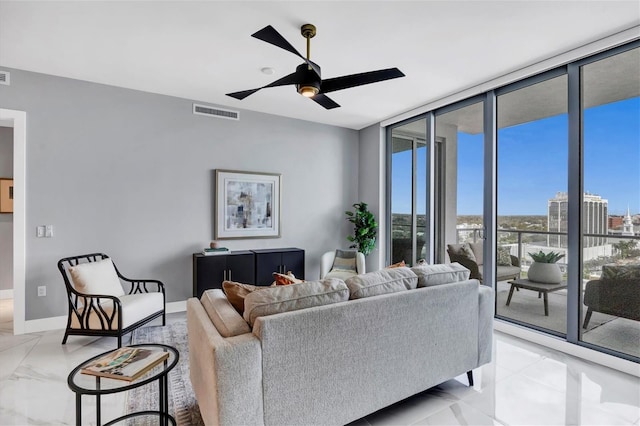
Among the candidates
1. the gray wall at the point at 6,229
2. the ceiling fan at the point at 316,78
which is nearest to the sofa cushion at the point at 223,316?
the ceiling fan at the point at 316,78

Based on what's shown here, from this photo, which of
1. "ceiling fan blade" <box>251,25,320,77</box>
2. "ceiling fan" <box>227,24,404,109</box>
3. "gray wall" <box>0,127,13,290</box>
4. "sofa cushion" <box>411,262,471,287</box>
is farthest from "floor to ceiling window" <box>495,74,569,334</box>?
"gray wall" <box>0,127,13,290</box>

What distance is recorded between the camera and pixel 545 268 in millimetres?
3416

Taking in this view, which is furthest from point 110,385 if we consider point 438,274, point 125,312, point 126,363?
point 438,274

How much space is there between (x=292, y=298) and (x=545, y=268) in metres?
3.04

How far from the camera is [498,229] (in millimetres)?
3760

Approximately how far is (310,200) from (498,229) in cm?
277

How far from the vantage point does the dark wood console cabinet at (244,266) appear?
4.12 m

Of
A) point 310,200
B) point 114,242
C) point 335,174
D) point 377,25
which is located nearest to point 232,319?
point 377,25

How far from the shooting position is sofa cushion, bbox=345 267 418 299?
6.41ft

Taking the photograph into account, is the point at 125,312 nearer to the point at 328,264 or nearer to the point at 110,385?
the point at 110,385

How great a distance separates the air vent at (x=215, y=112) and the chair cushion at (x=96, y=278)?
2.20 m

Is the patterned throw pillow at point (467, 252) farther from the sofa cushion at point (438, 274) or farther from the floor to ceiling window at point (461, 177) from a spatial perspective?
the sofa cushion at point (438, 274)

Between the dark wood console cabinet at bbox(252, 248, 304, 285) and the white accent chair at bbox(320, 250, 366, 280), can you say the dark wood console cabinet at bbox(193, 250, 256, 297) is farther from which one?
the white accent chair at bbox(320, 250, 366, 280)

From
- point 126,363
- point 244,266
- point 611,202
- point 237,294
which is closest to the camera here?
point 126,363
